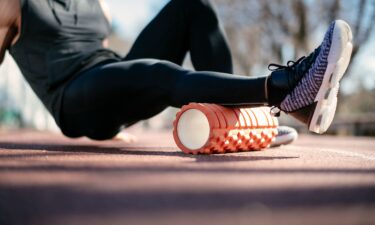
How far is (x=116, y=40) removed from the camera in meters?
18.2

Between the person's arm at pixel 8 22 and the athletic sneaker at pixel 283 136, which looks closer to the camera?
the person's arm at pixel 8 22

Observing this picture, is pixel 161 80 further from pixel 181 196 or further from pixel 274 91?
pixel 181 196

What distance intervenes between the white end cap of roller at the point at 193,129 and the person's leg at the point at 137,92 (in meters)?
0.06

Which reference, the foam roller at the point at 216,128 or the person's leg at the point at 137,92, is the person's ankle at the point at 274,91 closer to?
the person's leg at the point at 137,92

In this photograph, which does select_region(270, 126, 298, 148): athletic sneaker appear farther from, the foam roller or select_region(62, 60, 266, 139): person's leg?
select_region(62, 60, 266, 139): person's leg

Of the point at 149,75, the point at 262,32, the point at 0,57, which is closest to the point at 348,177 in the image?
the point at 149,75

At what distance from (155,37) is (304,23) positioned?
38.2 ft

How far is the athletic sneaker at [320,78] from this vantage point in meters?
1.33

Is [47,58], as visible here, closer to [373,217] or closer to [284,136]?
[284,136]

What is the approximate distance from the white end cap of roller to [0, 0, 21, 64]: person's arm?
2.77 feet

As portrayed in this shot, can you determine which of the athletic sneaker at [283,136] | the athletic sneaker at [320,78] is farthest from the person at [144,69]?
the athletic sneaker at [283,136]

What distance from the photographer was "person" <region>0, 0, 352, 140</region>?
1.38 meters

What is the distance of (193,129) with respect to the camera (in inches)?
63.9

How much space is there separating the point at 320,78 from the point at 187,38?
3.14 ft
